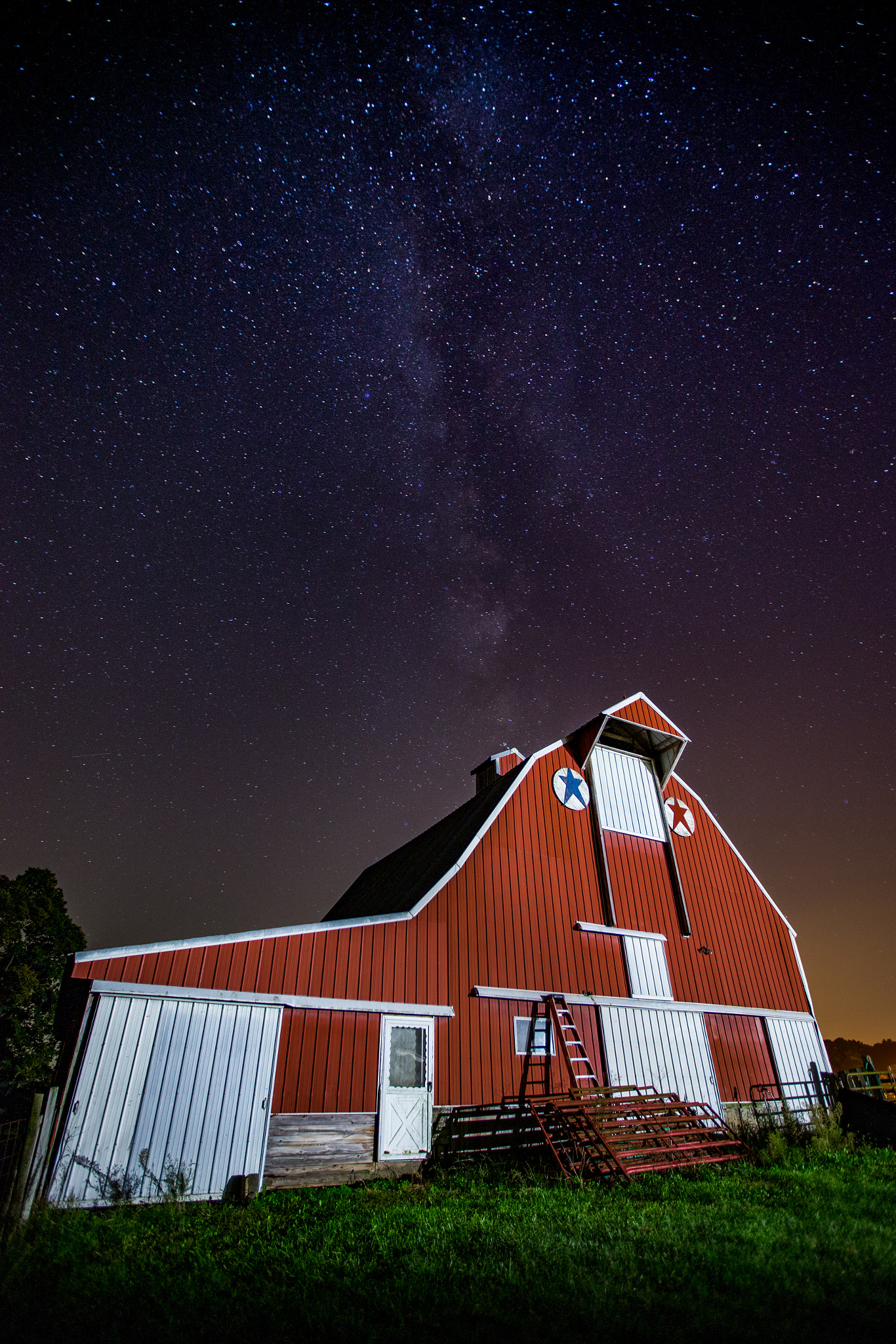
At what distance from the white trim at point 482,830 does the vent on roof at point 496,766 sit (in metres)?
3.88

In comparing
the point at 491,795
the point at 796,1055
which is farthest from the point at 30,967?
the point at 796,1055

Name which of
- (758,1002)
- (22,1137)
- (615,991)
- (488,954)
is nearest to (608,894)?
(615,991)

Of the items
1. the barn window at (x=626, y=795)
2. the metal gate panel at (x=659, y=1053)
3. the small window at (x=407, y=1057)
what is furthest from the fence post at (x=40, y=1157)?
the barn window at (x=626, y=795)

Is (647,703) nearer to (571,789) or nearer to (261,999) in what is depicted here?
(571,789)

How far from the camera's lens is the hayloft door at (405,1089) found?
1047cm

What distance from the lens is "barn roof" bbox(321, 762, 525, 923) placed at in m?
14.3

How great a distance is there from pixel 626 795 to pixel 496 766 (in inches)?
187

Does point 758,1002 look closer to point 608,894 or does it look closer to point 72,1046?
point 608,894

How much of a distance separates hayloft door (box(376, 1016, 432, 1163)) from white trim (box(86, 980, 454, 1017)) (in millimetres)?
180

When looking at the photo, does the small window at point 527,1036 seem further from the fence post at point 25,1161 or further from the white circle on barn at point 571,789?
the fence post at point 25,1161

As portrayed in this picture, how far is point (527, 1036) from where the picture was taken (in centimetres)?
1251

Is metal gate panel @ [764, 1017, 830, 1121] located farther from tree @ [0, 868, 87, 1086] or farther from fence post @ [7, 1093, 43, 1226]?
tree @ [0, 868, 87, 1086]

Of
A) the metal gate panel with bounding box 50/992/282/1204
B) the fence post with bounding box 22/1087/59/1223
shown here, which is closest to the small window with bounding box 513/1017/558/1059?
the metal gate panel with bounding box 50/992/282/1204

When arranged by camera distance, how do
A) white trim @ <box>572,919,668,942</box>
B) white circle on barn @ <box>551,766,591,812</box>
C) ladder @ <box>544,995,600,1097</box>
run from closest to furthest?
ladder @ <box>544,995,600,1097</box>, white trim @ <box>572,919,668,942</box>, white circle on barn @ <box>551,766,591,812</box>
